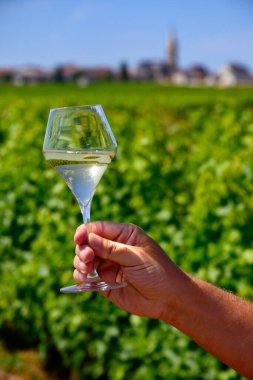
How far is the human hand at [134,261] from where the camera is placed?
1.78 meters

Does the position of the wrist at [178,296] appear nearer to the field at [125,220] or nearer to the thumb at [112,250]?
the thumb at [112,250]

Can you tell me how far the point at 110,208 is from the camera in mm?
4164

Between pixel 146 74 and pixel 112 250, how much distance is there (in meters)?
149

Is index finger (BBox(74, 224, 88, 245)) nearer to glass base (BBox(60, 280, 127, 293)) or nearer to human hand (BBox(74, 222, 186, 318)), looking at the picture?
human hand (BBox(74, 222, 186, 318))

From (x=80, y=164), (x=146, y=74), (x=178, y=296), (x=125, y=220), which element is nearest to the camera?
(x=80, y=164)

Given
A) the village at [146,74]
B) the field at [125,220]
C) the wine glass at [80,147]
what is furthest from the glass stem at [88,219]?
the village at [146,74]

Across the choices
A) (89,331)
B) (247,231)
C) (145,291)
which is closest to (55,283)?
(89,331)

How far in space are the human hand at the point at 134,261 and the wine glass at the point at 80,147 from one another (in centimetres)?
6

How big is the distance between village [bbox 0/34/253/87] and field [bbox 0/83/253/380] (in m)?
123

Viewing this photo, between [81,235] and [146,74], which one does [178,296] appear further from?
[146,74]

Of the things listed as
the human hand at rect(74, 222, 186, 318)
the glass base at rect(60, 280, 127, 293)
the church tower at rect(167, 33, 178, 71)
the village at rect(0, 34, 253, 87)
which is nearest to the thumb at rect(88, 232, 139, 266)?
the human hand at rect(74, 222, 186, 318)

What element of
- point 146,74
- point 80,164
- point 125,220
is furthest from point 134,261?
point 146,74

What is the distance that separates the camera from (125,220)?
413cm

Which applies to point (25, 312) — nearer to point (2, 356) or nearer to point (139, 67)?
point (2, 356)
